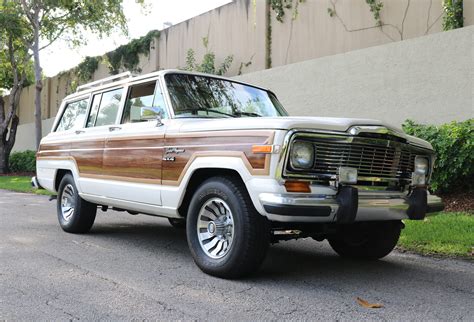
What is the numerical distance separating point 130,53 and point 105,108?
47.3 feet

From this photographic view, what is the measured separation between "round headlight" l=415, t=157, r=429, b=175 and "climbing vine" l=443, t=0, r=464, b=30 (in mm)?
5836

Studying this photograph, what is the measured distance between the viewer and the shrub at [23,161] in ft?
83.6

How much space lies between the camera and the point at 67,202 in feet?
23.2

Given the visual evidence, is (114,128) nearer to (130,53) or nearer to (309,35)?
(309,35)

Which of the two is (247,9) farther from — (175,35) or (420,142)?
(420,142)

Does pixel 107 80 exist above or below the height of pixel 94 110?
above

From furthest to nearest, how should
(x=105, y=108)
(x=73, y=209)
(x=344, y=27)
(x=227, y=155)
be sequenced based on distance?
(x=344, y=27) < (x=73, y=209) < (x=105, y=108) < (x=227, y=155)

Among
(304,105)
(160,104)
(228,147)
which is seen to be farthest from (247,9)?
(228,147)

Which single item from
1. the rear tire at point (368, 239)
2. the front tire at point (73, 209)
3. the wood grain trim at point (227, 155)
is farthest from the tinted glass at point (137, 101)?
the rear tire at point (368, 239)

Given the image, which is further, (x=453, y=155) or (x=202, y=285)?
(x=453, y=155)

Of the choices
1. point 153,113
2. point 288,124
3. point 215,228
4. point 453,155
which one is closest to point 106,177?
point 153,113

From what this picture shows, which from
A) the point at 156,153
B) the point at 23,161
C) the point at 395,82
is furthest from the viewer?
the point at 23,161

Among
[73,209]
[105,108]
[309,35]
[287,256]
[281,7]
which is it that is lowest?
[287,256]

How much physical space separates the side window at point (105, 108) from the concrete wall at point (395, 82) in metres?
6.31
